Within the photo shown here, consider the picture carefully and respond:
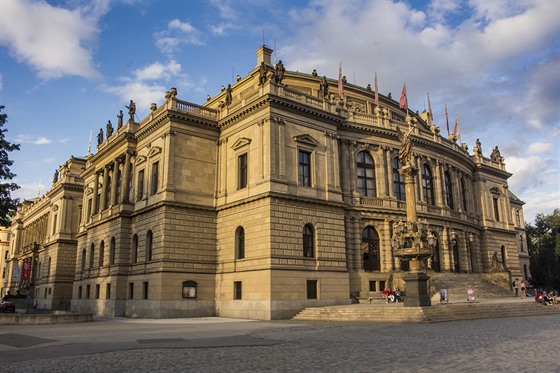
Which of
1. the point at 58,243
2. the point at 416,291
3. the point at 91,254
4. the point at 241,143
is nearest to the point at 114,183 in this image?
the point at 91,254

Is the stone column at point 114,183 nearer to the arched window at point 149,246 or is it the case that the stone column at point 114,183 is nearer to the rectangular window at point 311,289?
the arched window at point 149,246

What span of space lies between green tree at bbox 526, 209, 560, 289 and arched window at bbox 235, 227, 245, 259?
218 feet

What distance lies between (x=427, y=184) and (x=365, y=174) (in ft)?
29.6

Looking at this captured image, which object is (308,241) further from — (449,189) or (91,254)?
(91,254)

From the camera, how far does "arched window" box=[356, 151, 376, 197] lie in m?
45.6

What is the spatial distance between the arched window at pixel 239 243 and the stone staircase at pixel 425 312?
7.36 m

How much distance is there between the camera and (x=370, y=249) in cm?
4419

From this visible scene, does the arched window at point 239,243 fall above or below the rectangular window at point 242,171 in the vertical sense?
below

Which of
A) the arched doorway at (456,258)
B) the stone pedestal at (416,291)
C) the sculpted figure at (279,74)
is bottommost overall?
the stone pedestal at (416,291)

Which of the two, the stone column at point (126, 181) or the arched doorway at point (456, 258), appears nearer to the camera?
the stone column at point (126, 181)

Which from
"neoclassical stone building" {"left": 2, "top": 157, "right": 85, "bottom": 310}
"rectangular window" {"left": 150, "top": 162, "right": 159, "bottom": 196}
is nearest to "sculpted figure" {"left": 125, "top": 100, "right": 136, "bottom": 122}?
"rectangular window" {"left": 150, "top": 162, "right": 159, "bottom": 196}

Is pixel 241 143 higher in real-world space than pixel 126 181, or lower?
higher

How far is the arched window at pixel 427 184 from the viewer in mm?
50438

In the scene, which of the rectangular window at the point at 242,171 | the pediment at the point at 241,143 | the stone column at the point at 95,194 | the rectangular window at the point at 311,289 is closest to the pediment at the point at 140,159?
the pediment at the point at 241,143
